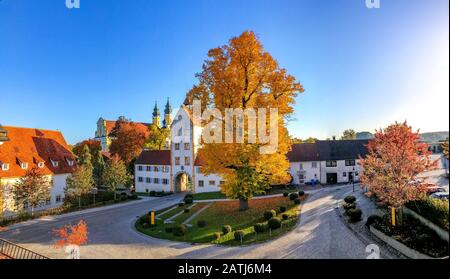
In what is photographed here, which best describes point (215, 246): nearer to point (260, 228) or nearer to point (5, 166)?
point (260, 228)

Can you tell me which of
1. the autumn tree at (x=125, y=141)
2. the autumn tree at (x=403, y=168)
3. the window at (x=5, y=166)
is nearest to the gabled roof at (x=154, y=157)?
the autumn tree at (x=125, y=141)

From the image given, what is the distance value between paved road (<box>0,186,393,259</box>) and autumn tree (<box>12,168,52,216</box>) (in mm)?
3514

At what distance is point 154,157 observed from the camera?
1420 inches

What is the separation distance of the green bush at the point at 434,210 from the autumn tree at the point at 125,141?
34380 millimetres

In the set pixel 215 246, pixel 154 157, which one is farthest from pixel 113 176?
pixel 215 246

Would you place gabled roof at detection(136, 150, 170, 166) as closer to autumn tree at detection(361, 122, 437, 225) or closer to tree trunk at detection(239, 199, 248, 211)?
tree trunk at detection(239, 199, 248, 211)

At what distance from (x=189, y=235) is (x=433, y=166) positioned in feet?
38.0

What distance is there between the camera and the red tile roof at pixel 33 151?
2235cm

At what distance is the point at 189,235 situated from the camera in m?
13.9

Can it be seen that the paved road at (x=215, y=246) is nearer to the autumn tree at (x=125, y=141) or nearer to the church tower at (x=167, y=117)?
the autumn tree at (x=125, y=141)

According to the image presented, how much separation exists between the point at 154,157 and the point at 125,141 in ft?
17.9

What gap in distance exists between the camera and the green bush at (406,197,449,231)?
25.9 feet
